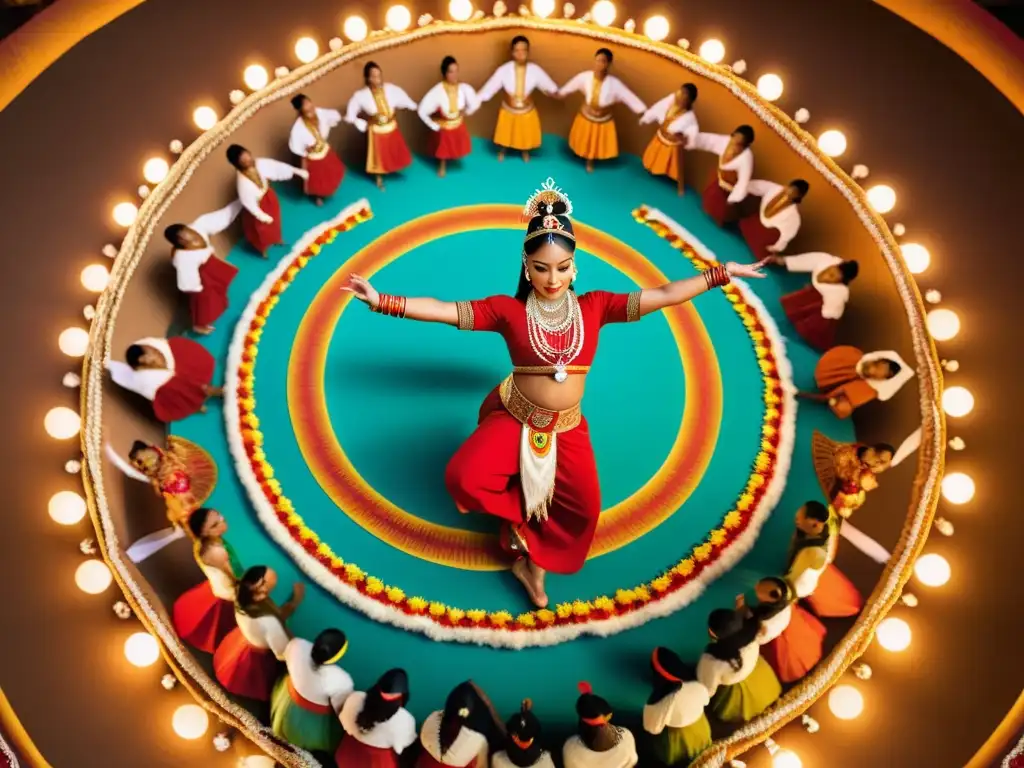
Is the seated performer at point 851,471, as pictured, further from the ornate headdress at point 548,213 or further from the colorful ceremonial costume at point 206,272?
the colorful ceremonial costume at point 206,272

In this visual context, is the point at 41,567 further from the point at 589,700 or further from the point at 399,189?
the point at 399,189

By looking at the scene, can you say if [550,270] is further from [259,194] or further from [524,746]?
[259,194]

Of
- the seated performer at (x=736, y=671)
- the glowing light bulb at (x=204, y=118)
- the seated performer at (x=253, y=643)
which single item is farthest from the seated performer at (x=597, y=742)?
the glowing light bulb at (x=204, y=118)

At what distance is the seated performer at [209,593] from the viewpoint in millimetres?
3656

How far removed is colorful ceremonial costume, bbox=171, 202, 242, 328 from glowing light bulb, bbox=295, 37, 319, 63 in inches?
54.1

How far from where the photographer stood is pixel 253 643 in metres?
3.59

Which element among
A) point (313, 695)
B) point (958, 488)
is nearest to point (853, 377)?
point (958, 488)

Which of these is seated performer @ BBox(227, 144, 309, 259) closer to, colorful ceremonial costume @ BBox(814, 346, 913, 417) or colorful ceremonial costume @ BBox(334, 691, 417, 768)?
colorful ceremonial costume @ BBox(334, 691, 417, 768)

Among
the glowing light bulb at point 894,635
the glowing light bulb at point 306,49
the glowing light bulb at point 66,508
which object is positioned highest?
the glowing light bulb at point 306,49

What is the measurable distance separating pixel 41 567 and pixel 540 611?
271 centimetres

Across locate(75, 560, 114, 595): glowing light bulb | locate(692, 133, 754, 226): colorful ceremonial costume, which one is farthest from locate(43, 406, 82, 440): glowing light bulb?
locate(692, 133, 754, 226): colorful ceremonial costume

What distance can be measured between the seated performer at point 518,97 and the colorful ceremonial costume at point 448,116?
0.52ft

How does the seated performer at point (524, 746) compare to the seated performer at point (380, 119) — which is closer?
the seated performer at point (524, 746)

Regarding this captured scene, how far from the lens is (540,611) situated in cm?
409
